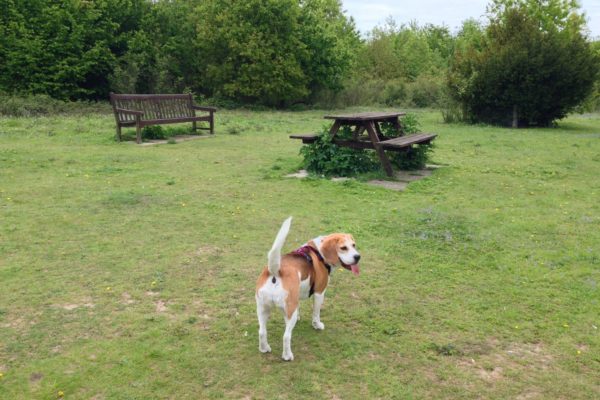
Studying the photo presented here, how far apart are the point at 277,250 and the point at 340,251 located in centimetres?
68

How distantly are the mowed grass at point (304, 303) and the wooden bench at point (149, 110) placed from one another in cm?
368

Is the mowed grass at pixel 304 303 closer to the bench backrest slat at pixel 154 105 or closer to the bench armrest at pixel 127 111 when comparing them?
the bench armrest at pixel 127 111

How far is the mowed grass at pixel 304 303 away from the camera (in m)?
2.99

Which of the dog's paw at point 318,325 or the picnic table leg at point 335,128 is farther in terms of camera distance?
the picnic table leg at point 335,128

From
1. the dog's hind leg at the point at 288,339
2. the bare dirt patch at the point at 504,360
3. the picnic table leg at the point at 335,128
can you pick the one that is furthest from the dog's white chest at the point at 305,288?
the picnic table leg at the point at 335,128

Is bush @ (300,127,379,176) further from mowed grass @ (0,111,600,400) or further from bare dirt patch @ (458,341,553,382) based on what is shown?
bare dirt patch @ (458,341,553,382)

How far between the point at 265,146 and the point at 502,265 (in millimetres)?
8426

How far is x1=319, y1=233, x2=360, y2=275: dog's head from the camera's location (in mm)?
3408

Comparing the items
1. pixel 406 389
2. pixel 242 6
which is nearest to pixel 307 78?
pixel 242 6

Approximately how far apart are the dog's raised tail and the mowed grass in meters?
0.62

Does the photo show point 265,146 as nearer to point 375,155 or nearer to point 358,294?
point 375,155

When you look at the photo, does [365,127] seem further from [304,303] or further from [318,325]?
[318,325]

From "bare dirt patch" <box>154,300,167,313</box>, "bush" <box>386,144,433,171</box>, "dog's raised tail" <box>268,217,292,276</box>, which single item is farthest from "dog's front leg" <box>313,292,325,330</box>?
"bush" <box>386,144,433,171</box>

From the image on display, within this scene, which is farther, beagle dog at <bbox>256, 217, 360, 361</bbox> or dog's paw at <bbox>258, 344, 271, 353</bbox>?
dog's paw at <bbox>258, 344, 271, 353</bbox>
